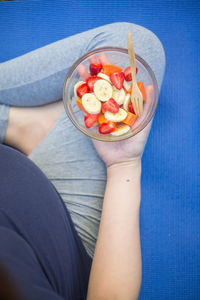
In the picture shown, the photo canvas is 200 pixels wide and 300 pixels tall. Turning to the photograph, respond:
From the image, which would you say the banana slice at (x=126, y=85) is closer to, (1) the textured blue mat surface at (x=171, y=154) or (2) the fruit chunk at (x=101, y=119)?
(2) the fruit chunk at (x=101, y=119)

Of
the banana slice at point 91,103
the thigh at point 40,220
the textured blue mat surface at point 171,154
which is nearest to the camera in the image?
the thigh at point 40,220

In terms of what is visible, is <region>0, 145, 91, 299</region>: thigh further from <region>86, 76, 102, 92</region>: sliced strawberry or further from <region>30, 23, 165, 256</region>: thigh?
<region>86, 76, 102, 92</region>: sliced strawberry

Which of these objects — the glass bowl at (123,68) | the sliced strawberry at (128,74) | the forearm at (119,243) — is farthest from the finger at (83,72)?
the forearm at (119,243)

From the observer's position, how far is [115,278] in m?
0.64

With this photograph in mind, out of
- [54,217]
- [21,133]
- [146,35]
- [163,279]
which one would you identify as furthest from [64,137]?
[163,279]

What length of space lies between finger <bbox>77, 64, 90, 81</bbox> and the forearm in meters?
0.27

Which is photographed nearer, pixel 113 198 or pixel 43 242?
pixel 43 242

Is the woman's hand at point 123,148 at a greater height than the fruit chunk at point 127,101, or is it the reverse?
the fruit chunk at point 127,101

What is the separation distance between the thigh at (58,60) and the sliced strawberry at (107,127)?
216 millimetres

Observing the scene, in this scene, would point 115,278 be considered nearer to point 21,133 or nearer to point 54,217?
point 54,217

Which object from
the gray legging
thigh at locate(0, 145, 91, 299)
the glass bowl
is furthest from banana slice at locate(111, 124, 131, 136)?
thigh at locate(0, 145, 91, 299)

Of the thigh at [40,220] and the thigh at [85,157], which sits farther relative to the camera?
the thigh at [85,157]

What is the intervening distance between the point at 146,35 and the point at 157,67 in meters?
0.10

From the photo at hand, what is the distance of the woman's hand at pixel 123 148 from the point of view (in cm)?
72
